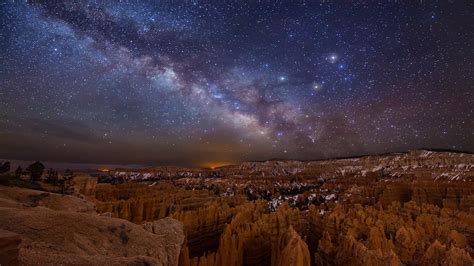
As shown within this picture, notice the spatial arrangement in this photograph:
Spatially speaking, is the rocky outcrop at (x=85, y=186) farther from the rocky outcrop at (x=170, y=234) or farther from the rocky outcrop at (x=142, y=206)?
the rocky outcrop at (x=170, y=234)

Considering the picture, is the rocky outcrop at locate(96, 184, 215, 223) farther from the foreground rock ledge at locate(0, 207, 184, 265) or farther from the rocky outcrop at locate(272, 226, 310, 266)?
the rocky outcrop at locate(272, 226, 310, 266)

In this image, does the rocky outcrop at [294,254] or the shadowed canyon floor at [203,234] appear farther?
the rocky outcrop at [294,254]

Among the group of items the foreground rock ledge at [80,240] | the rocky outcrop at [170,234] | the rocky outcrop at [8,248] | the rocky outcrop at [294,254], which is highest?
the rocky outcrop at [8,248]

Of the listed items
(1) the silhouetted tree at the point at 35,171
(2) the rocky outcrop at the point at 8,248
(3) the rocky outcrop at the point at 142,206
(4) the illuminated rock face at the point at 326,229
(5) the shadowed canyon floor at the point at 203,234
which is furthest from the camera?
(1) the silhouetted tree at the point at 35,171

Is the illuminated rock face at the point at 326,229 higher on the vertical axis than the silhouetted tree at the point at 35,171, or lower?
lower

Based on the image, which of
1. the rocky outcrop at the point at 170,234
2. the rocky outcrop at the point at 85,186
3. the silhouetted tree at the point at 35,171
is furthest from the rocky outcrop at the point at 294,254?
the rocky outcrop at the point at 85,186

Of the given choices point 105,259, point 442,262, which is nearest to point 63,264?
point 105,259

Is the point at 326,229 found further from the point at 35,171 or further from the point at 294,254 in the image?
the point at 35,171

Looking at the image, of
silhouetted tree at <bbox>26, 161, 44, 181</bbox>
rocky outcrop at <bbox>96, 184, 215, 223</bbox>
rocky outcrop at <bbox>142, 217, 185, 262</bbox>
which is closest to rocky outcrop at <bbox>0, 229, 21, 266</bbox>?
rocky outcrop at <bbox>142, 217, 185, 262</bbox>

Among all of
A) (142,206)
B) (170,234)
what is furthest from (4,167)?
(170,234)
